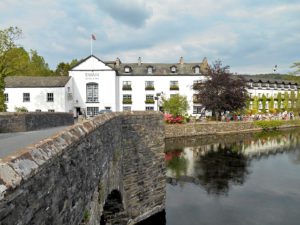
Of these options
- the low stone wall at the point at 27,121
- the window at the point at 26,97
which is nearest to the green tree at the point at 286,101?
the window at the point at 26,97

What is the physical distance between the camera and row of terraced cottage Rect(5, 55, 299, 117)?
42594 mm

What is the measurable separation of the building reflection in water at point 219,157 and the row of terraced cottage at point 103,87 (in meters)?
10.8

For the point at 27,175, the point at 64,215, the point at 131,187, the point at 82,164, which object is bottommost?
the point at 131,187

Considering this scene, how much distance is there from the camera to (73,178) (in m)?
4.02

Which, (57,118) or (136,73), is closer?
(57,118)

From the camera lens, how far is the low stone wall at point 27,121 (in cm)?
1461

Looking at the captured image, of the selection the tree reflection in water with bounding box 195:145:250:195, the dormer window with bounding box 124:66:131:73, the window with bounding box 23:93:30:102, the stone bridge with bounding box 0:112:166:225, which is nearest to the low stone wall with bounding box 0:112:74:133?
the stone bridge with bounding box 0:112:166:225

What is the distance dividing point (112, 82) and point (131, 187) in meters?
36.1

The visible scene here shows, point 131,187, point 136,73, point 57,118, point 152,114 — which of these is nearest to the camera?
point 131,187

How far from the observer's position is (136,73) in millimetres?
48844

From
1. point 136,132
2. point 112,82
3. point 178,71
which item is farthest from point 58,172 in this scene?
point 178,71

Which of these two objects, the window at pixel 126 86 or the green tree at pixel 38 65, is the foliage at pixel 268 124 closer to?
the window at pixel 126 86

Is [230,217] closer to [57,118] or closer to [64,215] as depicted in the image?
[64,215]

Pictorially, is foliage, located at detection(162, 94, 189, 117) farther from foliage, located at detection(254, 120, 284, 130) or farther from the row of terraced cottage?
foliage, located at detection(254, 120, 284, 130)
